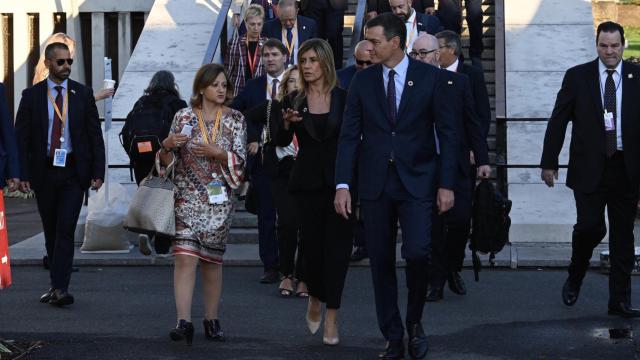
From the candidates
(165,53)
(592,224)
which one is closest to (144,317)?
(592,224)

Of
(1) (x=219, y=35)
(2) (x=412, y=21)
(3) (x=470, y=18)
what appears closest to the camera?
(2) (x=412, y=21)

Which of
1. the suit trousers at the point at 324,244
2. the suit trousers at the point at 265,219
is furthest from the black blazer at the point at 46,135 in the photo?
the suit trousers at the point at 324,244

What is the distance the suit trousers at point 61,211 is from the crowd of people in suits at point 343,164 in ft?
0.03

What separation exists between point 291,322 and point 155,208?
1529 millimetres

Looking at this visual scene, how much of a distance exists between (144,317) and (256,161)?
2.46m

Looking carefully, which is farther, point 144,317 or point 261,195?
point 261,195

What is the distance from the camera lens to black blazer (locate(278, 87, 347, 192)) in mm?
8914

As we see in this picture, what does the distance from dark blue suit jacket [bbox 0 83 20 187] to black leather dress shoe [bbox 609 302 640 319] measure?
13.7ft

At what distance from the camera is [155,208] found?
8.59 metres

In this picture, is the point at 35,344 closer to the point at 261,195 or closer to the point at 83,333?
the point at 83,333

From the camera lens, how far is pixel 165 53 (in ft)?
54.3

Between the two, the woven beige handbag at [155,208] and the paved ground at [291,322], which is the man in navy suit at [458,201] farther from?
the woven beige handbag at [155,208]

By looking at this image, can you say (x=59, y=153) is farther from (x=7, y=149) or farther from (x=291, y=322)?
(x=291, y=322)

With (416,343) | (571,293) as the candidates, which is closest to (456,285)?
(571,293)
